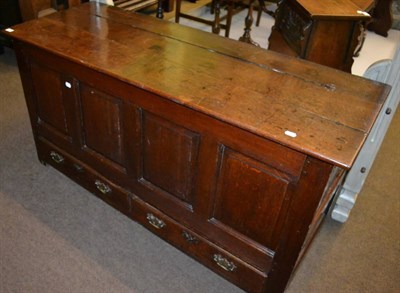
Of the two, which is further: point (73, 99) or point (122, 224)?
point (122, 224)

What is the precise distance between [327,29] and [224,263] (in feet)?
7.03

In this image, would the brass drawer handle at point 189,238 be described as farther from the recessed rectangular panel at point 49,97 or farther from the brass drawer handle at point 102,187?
the recessed rectangular panel at point 49,97

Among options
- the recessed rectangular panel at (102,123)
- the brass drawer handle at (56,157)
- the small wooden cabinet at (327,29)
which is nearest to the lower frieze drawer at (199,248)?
the recessed rectangular panel at (102,123)

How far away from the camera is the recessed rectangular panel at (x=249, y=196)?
1.23 metres

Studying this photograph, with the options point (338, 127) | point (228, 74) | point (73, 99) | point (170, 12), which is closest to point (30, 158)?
point (73, 99)

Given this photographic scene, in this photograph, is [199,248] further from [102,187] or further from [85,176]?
[85,176]

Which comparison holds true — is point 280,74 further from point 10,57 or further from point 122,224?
point 10,57

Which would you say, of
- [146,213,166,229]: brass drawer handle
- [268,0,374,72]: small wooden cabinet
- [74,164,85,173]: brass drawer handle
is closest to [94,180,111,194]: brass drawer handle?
[74,164,85,173]: brass drawer handle

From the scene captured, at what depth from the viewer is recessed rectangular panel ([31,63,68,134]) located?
1.71 metres

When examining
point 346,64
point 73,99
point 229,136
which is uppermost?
point 229,136

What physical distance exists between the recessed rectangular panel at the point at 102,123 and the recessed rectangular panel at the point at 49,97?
0.51 feet

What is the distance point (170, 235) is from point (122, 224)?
1.02 ft

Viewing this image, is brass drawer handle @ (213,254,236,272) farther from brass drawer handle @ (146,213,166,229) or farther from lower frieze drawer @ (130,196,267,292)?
brass drawer handle @ (146,213,166,229)

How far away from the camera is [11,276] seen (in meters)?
1.58
